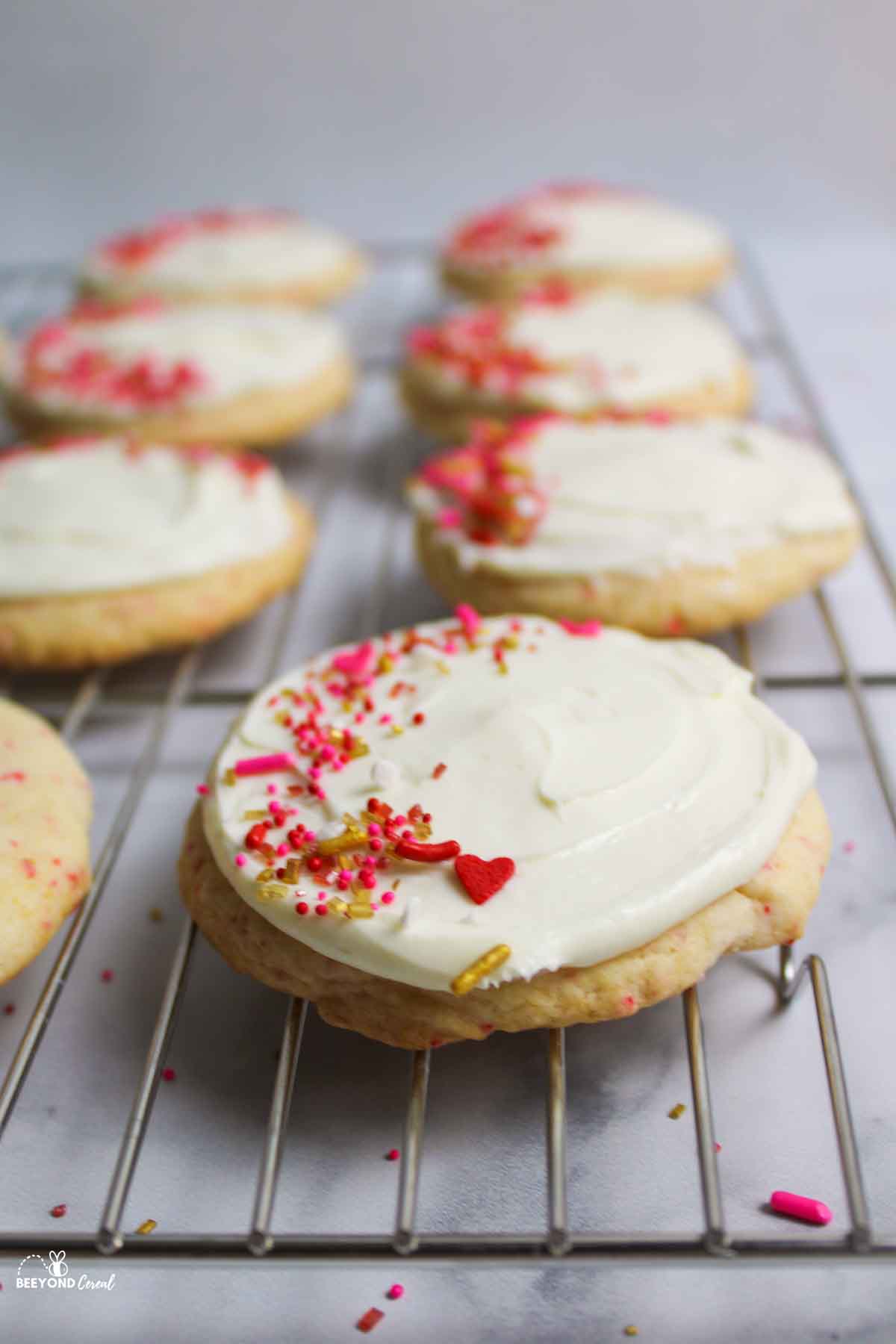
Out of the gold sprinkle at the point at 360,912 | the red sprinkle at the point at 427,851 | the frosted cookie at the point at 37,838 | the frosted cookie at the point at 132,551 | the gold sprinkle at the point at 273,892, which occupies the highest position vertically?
the red sprinkle at the point at 427,851

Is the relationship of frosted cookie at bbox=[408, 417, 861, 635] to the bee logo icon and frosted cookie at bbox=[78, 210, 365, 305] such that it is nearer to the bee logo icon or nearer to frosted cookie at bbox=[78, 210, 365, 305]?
the bee logo icon

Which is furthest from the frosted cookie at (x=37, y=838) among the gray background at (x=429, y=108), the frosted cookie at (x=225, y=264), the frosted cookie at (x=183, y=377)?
the gray background at (x=429, y=108)

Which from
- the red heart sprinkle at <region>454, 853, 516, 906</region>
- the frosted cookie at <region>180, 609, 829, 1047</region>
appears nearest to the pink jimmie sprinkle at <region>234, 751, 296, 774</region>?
the frosted cookie at <region>180, 609, 829, 1047</region>

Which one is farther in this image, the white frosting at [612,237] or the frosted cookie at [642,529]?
the white frosting at [612,237]

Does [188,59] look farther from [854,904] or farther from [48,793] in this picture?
[854,904]

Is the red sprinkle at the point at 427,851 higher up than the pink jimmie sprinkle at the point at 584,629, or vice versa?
the red sprinkle at the point at 427,851

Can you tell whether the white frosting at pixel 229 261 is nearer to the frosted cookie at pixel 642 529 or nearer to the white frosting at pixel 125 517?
the white frosting at pixel 125 517

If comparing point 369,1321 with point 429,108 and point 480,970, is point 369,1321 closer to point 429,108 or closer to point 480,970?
point 480,970
